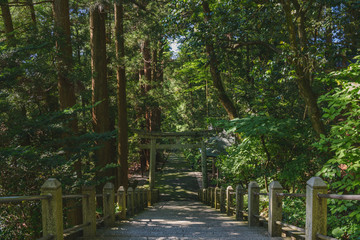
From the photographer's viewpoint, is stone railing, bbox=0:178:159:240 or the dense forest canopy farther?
the dense forest canopy

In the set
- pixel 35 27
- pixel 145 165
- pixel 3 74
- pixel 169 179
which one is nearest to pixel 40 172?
pixel 3 74

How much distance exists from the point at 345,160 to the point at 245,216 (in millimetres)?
3648

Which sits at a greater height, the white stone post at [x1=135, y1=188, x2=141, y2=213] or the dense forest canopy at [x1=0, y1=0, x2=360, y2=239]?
the dense forest canopy at [x1=0, y1=0, x2=360, y2=239]

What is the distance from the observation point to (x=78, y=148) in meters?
5.79

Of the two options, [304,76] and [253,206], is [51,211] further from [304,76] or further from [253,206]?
[304,76]

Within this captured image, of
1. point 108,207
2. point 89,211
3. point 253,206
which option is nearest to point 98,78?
point 108,207

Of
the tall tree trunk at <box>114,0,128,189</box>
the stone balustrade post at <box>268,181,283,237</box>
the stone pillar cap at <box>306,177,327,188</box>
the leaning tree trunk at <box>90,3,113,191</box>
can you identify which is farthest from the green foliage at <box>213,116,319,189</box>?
the tall tree trunk at <box>114,0,128,189</box>

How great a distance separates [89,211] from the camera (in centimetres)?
475

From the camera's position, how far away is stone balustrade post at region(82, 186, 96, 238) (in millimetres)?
4641

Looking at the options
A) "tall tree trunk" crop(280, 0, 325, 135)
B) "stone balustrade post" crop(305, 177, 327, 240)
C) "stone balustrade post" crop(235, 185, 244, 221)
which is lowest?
"stone balustrade post" crop(235, 185, 244, 221)

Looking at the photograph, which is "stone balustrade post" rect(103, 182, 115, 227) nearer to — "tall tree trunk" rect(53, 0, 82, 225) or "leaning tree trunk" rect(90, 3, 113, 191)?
"tall tree trunk" rect(53, 0, 82, 225)

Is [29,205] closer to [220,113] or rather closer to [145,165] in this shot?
[220,113]

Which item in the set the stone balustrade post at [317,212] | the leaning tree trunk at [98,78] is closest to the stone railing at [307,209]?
the stone balustrade post at [317,212]

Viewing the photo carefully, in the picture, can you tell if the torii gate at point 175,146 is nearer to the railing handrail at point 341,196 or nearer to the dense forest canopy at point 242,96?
the dense forest canopy at point 242,96
